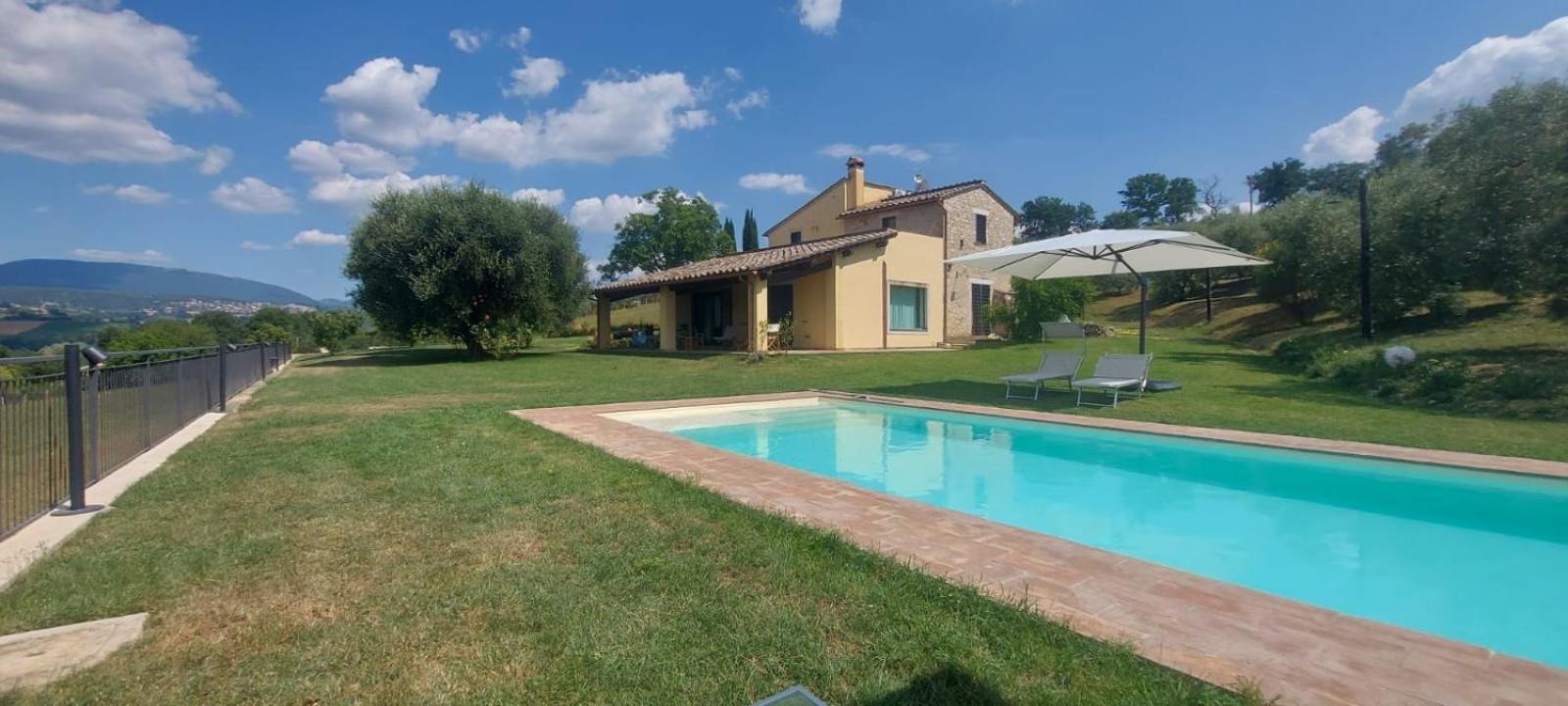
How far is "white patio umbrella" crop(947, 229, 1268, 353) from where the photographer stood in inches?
411

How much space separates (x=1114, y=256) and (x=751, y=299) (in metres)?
10.5

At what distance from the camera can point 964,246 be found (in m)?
26.5

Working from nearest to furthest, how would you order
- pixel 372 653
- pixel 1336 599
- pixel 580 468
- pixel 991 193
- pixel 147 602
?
pixel 372 653 → pixel 147 602 → pixel 1336 599 → pixel 580 468 → pixel 991 193

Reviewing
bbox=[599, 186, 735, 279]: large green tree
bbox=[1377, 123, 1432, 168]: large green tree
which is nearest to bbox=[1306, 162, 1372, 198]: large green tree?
bbox=[1377, 123, 1432, 168]: large green tree

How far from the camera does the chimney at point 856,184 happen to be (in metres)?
29.2

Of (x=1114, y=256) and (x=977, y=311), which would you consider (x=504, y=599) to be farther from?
(x=977, y=311)

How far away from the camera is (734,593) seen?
2926 millimetres

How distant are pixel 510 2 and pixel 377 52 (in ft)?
11.6

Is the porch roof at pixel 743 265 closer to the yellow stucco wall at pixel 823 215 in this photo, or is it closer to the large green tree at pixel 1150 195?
the yellow stucco wall at pixel 823 215

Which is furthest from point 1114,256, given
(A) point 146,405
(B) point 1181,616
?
(A) point 146,405

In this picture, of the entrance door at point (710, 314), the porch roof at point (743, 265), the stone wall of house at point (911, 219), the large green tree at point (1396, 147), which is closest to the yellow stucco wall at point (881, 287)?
the porch roof at point (743, 265)

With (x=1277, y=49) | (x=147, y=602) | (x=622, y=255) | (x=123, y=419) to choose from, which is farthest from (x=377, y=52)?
(x=622, y=255)

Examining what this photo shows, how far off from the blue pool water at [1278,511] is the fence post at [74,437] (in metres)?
5.76

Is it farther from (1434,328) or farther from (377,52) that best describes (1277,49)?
(377,52)
